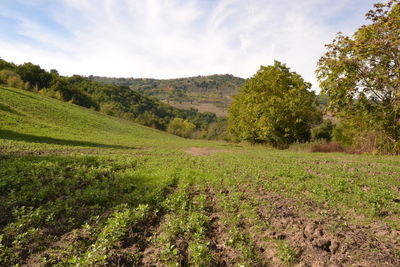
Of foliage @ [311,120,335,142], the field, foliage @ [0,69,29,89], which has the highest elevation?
foliage @ [311,120,335,142]

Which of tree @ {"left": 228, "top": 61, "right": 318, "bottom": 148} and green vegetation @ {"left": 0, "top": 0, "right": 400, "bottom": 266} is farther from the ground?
tree @ {"left": 228, "top": 61, "right": 318, "bottom": 148}

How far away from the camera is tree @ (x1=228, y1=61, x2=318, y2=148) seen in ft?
102

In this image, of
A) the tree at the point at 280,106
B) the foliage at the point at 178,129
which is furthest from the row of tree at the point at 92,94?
the tree at the point at 280,106

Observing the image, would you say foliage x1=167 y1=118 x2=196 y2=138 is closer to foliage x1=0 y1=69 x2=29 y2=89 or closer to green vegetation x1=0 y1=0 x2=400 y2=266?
foliage x1=0 y1=69 x2=29 y2=89

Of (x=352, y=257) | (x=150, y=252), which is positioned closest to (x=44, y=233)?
(x=150, y=252)

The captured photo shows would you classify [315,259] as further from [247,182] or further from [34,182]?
[34,182]

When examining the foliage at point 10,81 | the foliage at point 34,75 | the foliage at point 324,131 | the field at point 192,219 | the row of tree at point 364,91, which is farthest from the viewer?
the foliage at point 34,75

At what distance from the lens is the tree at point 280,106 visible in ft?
102

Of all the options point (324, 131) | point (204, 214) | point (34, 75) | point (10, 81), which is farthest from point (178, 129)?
point (204, 214)

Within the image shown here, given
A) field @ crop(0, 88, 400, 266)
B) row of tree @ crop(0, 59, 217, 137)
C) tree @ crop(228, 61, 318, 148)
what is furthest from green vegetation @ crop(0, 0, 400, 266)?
row of tree @ crop(0, 59, 217, 137)

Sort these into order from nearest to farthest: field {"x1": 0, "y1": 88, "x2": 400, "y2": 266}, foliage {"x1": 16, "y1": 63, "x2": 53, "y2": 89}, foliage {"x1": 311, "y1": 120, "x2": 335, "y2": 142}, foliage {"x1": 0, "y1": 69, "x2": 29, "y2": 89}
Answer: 1. field {"x1": 0, "y1": 88, "x2": 400, "y2": 266}
2. foliage {"x1": 311, "y1": 120, "x2": 335, "y2": 142}
3. foliage {"x1": 0, "y1": 69, "x2": 29, "y2": 89}
4. foliage {"x1": 16, "y1": 63, "x2": 53, "y2": 89}

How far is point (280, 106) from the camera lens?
32.0 meters

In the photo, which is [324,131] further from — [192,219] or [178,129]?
[178,129]

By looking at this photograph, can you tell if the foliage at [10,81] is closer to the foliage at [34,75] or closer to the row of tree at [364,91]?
the foliage at [34,75]
